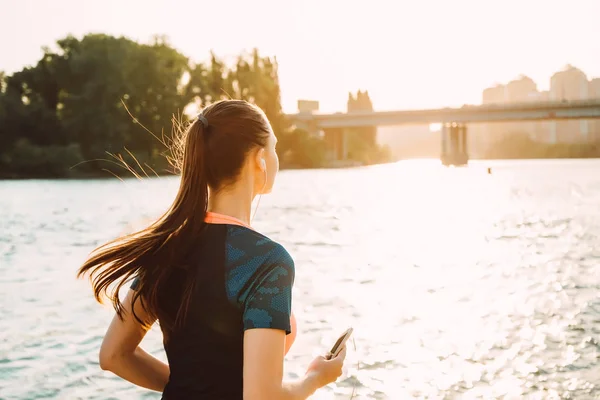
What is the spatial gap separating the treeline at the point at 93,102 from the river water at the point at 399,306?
4012cm

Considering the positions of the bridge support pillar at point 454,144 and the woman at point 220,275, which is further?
the bridge support pillar at point 454,144

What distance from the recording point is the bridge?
9369cm

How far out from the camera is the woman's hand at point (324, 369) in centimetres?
218

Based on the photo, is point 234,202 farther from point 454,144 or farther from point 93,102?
Answer: point 454,144

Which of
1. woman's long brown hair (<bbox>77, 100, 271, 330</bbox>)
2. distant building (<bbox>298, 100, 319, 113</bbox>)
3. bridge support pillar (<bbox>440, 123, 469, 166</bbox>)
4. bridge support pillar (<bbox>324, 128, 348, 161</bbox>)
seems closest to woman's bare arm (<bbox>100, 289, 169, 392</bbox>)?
woman's long brown hair (<bbox>77, 100, 271, 330</bbox>)

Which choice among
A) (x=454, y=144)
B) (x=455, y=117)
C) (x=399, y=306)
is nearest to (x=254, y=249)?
(x=399, y=306)

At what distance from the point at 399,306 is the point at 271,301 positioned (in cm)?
1286

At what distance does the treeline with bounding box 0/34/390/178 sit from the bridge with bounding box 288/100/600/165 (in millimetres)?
29968

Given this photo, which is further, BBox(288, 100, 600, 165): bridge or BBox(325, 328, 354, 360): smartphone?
BBox(288, 100, 600, 165): bridge

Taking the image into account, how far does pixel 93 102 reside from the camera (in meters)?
74.3

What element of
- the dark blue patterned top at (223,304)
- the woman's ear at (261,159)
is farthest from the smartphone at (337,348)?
the woman's ear at (261,159)

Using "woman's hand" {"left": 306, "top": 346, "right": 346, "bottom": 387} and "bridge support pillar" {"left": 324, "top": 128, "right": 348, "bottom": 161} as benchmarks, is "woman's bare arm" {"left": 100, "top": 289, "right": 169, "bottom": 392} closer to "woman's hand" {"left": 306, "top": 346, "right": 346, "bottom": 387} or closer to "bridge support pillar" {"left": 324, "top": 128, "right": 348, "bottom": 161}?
"woman's hand" {"left": 306, "top": 346, "right": 346, "bottom": 387}

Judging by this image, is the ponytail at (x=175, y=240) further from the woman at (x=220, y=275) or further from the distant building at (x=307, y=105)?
the distant building at (x=307, y=105)

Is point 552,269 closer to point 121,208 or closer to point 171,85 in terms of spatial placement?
point 121,208
